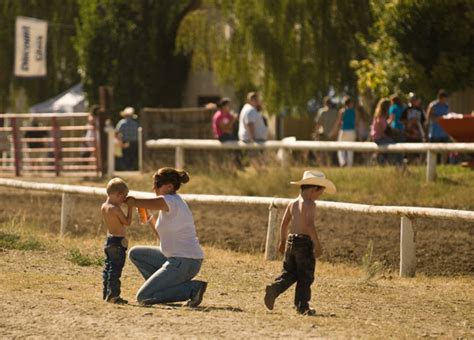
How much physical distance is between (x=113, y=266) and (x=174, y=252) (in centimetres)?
50

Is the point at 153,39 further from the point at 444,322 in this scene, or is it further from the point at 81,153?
the point at 444,322

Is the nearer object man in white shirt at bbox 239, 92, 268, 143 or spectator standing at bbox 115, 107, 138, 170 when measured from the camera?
man in white shirt at bbox 239, 92, 268, 143

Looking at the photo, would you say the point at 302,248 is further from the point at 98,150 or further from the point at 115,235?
the point at 98,150

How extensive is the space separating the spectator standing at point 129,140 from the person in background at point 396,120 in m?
9.08

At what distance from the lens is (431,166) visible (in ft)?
78.4

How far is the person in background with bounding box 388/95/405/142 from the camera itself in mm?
26953

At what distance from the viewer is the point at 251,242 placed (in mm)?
18078

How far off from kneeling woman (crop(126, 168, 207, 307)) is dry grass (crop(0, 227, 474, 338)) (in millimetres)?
127

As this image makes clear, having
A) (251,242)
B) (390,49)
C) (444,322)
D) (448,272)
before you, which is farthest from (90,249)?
(390,49)

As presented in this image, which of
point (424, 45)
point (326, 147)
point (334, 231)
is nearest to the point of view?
point (334, 231)

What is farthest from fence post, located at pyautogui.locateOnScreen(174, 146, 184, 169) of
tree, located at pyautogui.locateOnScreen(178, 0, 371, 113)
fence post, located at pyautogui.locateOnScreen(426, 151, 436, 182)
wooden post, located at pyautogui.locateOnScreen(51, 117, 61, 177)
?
tree, located at pyautogui.locateOnScreen(178, 0, 371, 113)

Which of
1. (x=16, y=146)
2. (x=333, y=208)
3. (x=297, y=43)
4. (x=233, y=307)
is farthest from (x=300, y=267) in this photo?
(x=297, y=43)

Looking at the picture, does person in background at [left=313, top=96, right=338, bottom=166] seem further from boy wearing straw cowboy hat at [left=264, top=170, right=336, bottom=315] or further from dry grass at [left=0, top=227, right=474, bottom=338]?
boy wearing straw cowboy hat at [left=264, top=170, right=336, bottom=315]

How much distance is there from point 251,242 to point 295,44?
20030 millimetres
